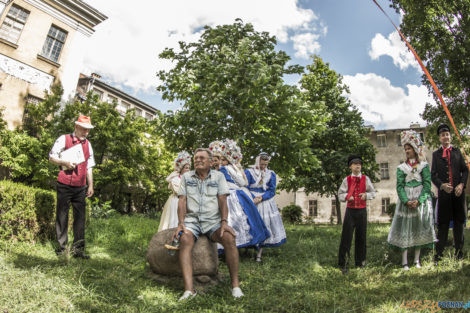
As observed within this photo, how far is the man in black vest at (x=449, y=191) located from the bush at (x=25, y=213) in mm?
7093

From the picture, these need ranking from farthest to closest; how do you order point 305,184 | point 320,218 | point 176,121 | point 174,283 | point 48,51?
point 320,218
point 305,184
point 48,51
point 176,121
point 174,283

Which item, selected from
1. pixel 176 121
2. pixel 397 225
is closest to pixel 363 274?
pixel 397 225

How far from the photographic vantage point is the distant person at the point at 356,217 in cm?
539

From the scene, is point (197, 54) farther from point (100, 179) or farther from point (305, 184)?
point (305, 184)

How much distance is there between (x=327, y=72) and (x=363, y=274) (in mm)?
20787

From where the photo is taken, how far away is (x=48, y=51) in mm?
17672

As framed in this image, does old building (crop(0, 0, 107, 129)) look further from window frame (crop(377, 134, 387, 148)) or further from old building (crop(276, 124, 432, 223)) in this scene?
window frame (crop(377, 134, 387, 148))

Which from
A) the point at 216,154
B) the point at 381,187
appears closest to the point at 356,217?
the point at 216,154

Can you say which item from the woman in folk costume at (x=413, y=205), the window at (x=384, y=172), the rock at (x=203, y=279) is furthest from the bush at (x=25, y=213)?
the window at (x=384, y=172)

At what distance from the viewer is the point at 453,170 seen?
5414mm

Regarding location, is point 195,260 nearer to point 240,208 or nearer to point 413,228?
point 240,208

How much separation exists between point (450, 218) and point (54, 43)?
2064cm

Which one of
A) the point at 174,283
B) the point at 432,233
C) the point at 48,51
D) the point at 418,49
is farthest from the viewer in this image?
the point at 48,51

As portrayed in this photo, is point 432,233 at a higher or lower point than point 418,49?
lower
